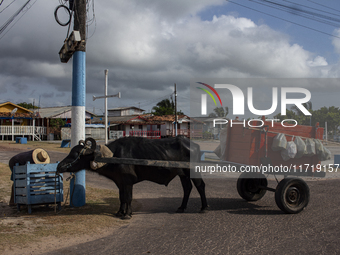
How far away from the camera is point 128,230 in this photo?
5414mm

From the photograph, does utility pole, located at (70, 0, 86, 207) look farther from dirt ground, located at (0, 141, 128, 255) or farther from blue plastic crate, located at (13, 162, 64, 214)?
dirt ground, located at (0, 141, 128, 255)

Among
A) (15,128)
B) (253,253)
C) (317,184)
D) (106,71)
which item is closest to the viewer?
(253,253)

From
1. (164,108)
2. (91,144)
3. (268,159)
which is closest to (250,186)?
(268,159)

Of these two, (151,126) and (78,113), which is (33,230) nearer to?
(78,113)

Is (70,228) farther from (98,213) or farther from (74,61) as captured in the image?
(74,61)

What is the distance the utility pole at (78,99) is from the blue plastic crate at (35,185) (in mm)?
486

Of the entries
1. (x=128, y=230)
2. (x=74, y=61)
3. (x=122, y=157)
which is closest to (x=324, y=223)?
(x=128, y=230)

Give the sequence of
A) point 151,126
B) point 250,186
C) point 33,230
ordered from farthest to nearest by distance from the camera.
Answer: point 151,126 → point 250,186 → point 33,230

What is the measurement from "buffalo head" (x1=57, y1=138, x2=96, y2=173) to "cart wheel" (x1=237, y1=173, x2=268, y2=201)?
12.6 ft

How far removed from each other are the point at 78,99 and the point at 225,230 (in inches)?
175

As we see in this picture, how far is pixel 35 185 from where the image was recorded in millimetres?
6289

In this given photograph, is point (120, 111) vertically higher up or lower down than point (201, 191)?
higher up

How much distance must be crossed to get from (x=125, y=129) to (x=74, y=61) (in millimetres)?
43085

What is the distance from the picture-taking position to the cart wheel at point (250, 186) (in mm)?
7570
